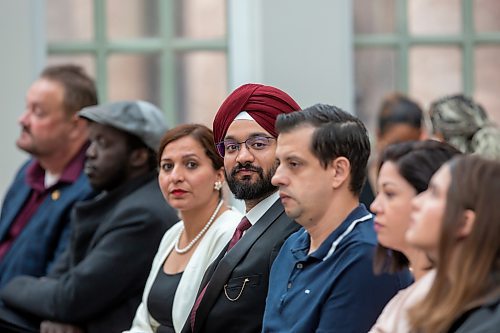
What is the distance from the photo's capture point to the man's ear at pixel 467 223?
329cm

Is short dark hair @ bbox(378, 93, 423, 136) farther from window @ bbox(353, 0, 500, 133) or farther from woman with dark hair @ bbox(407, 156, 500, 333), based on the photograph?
woman with dark hair @ bbox(407, 156, 500, 333)

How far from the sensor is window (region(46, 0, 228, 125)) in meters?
7.90

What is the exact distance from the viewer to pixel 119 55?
26.2 ft

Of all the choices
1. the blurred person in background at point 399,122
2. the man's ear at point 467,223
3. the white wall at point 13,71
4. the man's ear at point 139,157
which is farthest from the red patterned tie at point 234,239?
the white wall at point 13,71

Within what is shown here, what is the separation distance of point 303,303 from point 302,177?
0.36 m

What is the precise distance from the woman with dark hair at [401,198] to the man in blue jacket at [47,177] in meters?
2.87

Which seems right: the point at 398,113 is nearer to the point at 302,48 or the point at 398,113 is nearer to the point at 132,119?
the point at 302,48

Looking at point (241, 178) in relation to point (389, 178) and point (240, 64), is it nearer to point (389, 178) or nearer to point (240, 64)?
point (389, 178)

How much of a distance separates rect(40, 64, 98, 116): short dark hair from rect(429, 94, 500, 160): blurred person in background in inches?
64.4

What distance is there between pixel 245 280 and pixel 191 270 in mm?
509

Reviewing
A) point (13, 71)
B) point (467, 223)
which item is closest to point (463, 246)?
point (467, 223)

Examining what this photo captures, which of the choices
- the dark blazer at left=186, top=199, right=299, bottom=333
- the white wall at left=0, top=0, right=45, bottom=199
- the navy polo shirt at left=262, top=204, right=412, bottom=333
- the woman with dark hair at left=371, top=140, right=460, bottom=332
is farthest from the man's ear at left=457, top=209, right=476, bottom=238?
the white wall at left=0, top=0, right=45, bottom=199

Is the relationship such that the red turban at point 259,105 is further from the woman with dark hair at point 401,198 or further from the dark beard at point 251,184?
the woman with dark hair at point 401,198

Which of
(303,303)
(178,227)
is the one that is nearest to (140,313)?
(178,227)
